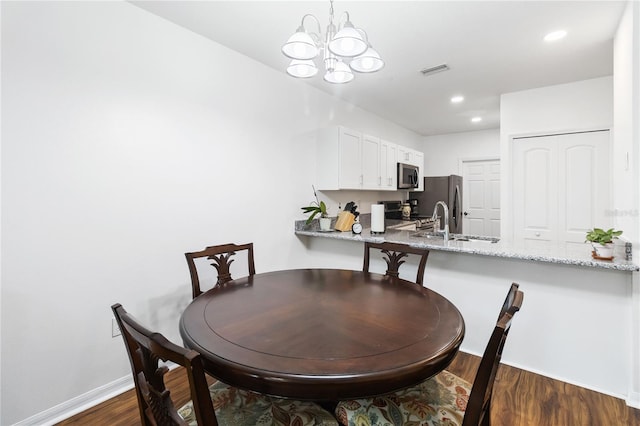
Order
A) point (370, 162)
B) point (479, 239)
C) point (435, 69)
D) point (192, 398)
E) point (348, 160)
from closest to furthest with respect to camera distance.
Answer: point (192, 398), point (479, 239), point (435, 69), point (348, 160), point (370, 162)

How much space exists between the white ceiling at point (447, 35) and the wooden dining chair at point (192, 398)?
2.06 meters

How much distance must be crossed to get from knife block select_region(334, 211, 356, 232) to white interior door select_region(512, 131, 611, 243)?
76.4 inches

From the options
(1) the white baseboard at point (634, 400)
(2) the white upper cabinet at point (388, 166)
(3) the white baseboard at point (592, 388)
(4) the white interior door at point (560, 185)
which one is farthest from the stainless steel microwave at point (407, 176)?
(1) the white baseboard at point (634, 400)

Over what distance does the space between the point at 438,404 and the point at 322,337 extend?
50 cm

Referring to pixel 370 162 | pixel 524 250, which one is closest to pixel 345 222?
pixel 370 162

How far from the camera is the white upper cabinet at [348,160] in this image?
3430mm

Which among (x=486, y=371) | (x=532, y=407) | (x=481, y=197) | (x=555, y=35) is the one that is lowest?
(x=532, y=407)

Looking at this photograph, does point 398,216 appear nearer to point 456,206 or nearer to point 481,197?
point 456,206

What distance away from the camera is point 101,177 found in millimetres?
1914

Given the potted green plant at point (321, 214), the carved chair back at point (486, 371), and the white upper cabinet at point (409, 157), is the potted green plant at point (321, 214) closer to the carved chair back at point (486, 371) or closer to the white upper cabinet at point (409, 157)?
the white upper cabinet at point (409, 157)

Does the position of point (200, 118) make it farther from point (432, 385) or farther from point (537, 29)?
point (537, 29)

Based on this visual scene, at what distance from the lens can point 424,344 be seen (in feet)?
3.56

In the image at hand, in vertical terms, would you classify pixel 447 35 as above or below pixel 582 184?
above

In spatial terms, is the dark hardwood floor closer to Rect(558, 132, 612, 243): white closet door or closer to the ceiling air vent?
Rect(558, 132, 612, 243): white closet door
